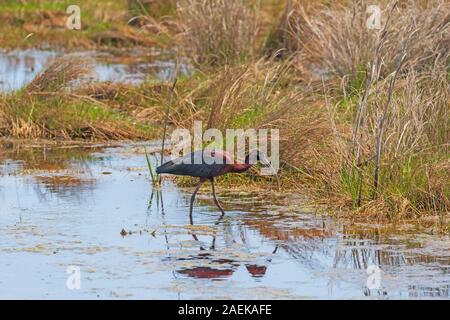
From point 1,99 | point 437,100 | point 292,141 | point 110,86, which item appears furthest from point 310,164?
point 110,86

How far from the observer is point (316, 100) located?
12727 millimetres

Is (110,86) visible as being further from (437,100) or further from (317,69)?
(437,100)

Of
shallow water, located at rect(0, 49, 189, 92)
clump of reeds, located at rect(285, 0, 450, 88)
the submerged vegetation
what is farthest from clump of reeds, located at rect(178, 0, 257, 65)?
clump of reeds, located at rect(285, 0, 450, 88)

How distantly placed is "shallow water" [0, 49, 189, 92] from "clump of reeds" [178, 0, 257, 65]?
0.63 meters

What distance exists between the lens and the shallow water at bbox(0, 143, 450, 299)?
24.8ft

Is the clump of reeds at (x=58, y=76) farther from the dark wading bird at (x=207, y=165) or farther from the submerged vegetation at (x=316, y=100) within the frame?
the dark wading bird at (x=207, y=165)

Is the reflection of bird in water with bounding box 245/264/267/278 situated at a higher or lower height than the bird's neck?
lower

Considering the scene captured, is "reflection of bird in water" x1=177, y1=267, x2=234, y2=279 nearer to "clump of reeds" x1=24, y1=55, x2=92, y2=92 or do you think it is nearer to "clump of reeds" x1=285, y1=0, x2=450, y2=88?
"clump of reeds" x1=285, y1=0, x2=450, y2=88

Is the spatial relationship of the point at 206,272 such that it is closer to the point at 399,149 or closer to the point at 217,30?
the point at 399,149

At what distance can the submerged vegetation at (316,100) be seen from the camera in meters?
9.70

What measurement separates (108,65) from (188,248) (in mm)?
11549

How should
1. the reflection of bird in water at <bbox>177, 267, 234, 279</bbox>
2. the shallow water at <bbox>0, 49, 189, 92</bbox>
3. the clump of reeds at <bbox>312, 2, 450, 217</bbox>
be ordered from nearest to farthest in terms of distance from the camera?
the reflection of bird in water at <bbox>177, 267, 234, 279</bbox> → the clump of reeds at <bbox>312, 2, 450, 217</bbox> → the shallow water at <bbox>0, 49, 189, 92</bbox>

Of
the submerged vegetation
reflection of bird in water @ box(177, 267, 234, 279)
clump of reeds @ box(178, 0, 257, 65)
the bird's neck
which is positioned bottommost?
reflection of bird in water @ box(177, 267, 234, 279)
